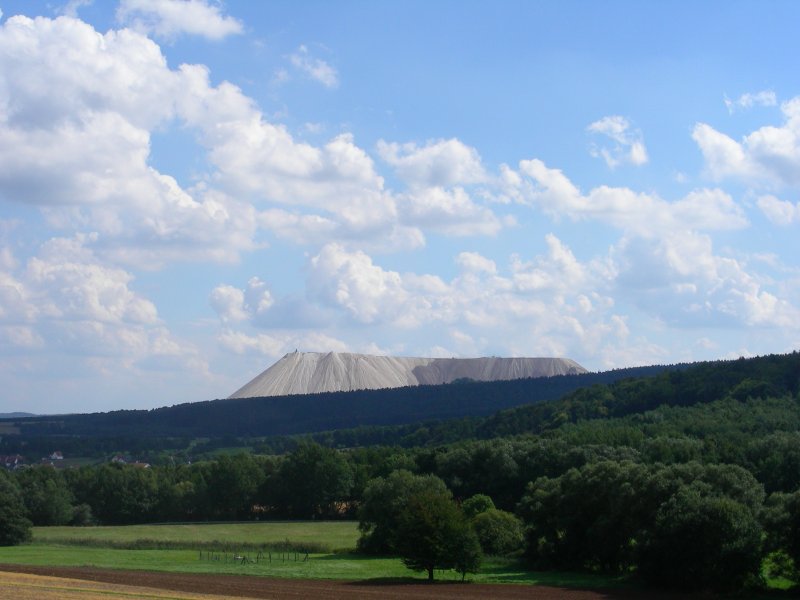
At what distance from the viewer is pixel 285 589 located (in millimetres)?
58344

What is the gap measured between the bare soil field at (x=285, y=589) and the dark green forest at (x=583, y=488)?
16.1 feet

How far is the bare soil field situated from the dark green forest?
4.91m

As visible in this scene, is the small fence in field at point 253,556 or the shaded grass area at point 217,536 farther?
the shaded grass area at point 217,536

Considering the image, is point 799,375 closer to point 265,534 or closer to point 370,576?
point 265,534

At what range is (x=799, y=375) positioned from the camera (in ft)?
564

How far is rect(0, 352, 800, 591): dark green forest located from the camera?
60.8m

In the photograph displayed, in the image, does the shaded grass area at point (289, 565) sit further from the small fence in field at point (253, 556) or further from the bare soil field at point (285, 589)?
the bare soil field at point (285, 589)

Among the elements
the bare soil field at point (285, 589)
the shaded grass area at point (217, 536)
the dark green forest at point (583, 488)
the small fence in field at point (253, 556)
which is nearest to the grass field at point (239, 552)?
the shaded grass area at point (217, 536)

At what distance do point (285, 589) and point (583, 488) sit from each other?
89.6 ft

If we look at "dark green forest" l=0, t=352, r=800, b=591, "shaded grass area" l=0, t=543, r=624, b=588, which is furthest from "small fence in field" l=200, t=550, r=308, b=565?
"dark green forest" l=0, t=352, r=800, b=591

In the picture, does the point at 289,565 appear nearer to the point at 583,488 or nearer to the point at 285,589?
the point at 285,589

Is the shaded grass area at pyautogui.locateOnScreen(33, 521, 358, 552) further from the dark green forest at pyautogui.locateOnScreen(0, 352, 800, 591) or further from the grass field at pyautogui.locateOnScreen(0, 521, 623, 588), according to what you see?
the dark green forest at pyautogui.locateOnScreen(0, 352, 800, 591)

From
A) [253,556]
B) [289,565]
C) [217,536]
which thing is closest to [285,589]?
[289,565]

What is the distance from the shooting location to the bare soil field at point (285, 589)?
174 ft
